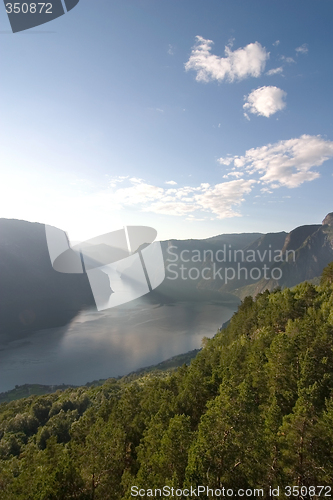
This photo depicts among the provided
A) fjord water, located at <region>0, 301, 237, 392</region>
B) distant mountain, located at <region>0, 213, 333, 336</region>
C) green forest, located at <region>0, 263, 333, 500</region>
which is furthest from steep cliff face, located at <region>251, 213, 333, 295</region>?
green forest, located at <region>0, 263, 333, 500</region>

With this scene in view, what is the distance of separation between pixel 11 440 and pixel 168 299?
127593mm

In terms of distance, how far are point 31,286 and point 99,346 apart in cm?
7378

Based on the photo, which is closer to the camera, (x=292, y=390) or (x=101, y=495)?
(x=101, y=495)

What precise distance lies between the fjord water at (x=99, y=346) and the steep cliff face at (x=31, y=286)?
46.6ft

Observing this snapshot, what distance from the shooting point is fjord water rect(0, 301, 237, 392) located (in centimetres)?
5781

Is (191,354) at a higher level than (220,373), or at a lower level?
lower

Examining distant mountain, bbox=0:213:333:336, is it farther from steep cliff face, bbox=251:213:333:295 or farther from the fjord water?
the fjord water

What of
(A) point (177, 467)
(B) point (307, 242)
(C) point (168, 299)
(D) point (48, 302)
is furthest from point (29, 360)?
(B) point (307, 242)

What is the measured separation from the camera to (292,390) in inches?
423

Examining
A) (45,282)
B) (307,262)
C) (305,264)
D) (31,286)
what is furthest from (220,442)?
(307,262)

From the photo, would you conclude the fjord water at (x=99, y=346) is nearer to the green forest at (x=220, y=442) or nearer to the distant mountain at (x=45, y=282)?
the distant mountain at (x=45, y=282)

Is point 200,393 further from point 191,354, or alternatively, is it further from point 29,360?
point 29,360

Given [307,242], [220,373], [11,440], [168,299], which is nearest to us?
[220,373]

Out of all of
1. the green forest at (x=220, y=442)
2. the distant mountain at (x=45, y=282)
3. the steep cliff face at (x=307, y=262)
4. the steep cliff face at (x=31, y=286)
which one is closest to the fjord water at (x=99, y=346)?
the steep cliff face at (x=31, y=286)
